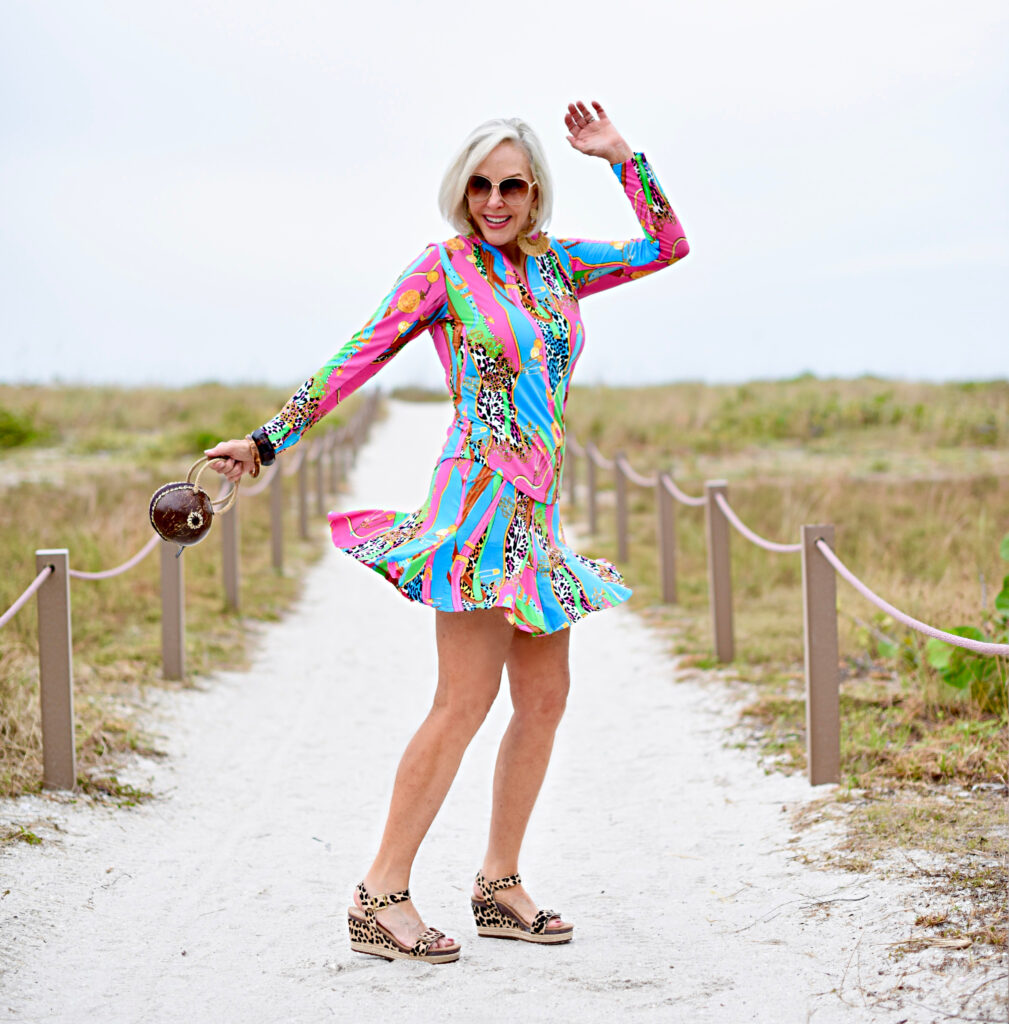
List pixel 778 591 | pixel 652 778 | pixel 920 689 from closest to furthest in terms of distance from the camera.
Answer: pixel 652 778 < pixel 920 689 < pixel 778 591

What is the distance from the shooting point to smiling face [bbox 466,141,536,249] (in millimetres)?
2957

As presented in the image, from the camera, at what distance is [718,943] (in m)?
3.20

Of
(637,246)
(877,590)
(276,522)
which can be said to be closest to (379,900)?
(637,246)

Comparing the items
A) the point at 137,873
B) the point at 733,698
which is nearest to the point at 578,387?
the point at 733,698

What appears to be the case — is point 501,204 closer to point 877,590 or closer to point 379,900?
point 379,900

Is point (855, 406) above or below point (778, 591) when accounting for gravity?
above

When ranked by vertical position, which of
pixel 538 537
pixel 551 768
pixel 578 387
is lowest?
pixel 551 768

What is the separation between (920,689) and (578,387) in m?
31.9

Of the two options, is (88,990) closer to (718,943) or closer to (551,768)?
(718,943)

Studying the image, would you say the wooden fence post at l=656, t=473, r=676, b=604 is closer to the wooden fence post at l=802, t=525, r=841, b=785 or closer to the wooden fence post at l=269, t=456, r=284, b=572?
the wooden fence post at l=269, t=456, r=284, b=572

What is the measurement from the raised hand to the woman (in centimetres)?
27

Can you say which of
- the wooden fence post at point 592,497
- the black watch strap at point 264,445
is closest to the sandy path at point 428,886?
the black watch strap at point 264,445

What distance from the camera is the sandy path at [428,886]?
2.86 metres

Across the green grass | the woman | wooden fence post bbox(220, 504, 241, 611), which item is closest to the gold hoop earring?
the woman
